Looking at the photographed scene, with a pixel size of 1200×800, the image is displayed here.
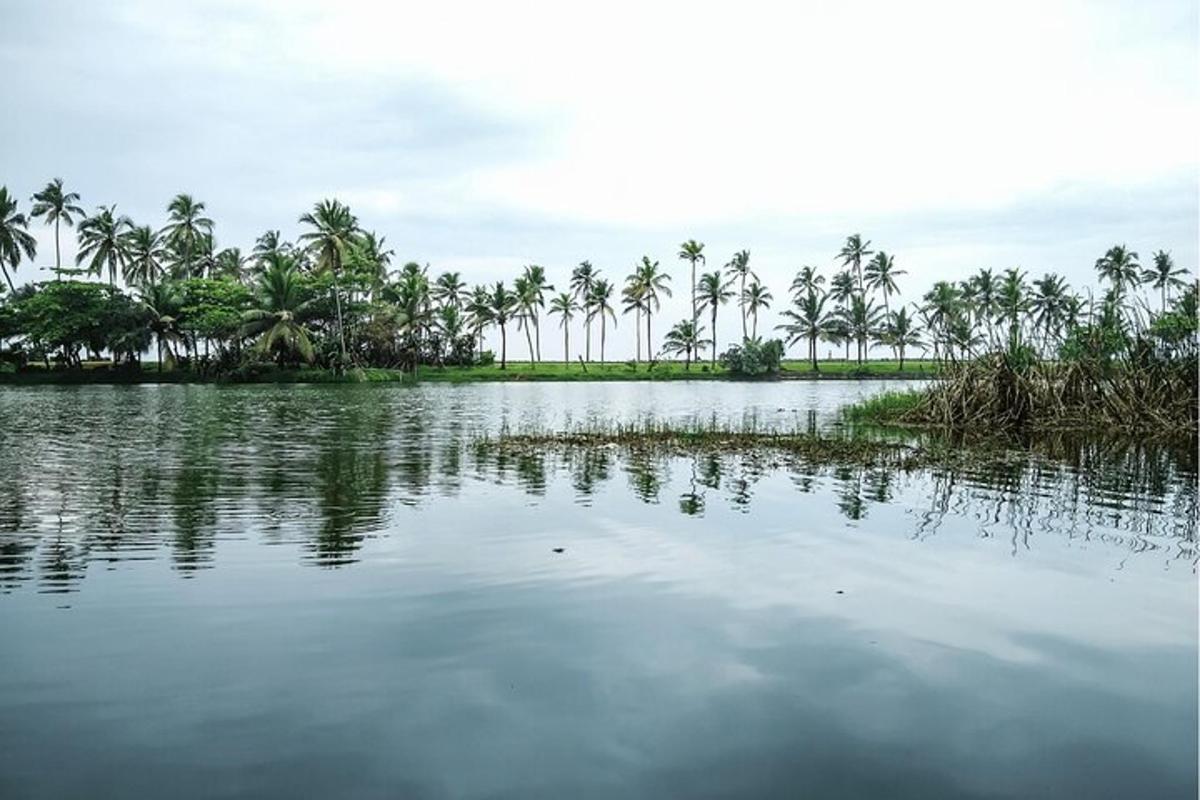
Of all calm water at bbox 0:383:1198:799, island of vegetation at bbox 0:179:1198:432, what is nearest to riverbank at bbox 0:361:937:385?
island of vegetation at bbox 0:179:1198:432

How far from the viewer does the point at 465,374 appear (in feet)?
311

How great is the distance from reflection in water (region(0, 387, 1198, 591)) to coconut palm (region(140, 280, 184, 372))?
6157 cm

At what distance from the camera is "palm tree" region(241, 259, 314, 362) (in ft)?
253

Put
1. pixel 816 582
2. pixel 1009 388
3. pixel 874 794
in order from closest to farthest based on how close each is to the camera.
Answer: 1. pixel 874 794
2. pixel 816 582
3. pixel 1009 388

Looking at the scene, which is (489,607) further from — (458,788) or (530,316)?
(530,316)

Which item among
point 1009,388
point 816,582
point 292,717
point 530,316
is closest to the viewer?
point 292,717

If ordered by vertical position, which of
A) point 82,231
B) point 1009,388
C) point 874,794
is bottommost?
point 874,794

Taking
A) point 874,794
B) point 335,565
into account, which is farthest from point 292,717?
point 335,565

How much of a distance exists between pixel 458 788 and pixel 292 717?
55.8 inches

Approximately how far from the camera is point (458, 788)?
14.6 ft

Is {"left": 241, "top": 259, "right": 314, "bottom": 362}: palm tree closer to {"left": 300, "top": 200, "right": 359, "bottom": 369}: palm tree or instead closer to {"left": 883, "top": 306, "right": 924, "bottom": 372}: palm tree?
{"left": 300, "top": 200, "right": 359, "bottom": 369}: palm tree

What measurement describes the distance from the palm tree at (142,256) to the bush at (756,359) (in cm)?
6649

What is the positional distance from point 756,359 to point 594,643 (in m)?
97.5

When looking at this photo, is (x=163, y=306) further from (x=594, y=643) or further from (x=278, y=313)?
(x=594, y=643)
